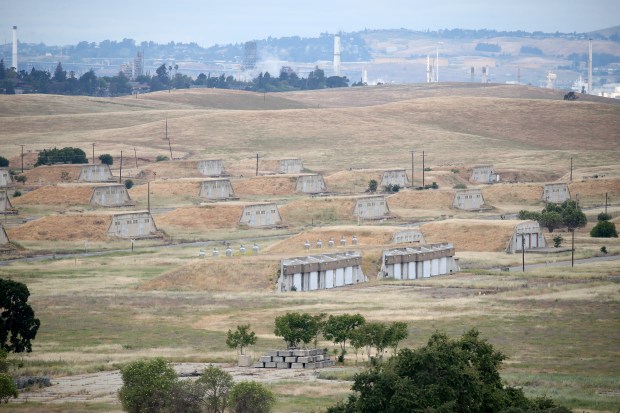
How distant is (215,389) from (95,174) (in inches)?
4699

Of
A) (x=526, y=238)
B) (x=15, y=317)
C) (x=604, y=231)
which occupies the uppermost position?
(x=15, y=317)

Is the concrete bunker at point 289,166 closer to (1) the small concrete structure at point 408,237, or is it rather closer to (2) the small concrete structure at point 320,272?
(1) the small concrete structure at point 408,237

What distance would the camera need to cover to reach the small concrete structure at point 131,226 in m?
115

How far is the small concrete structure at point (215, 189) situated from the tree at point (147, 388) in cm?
10376

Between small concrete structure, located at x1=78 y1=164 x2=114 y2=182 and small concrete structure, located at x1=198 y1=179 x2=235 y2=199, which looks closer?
small concrete structure, located at x1=198 y1=179 x2=235 y2=199

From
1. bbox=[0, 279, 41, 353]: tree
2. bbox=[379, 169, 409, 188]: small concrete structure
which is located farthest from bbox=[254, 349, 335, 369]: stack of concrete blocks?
bbox=[379, 169, 409, 188]: small concrete structure

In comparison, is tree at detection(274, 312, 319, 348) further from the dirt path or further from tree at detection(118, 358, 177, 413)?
tree at detection(118, 358, 177, 413)

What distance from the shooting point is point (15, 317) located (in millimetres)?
58594

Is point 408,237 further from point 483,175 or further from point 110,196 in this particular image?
point 483,175

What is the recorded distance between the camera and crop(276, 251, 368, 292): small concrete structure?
8256 cm

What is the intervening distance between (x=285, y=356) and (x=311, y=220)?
72.1m

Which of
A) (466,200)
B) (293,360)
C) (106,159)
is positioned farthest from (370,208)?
(293,360)

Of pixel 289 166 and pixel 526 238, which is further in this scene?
pixel 289 166

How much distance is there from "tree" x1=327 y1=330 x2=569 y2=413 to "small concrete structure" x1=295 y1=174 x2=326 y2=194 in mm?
115832
